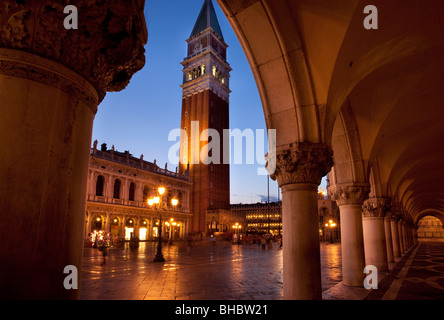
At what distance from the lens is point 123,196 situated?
3756 cm

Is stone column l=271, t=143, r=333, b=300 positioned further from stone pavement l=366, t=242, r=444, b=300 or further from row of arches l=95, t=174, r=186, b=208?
row of arches l=95, t=174, r=186, b=208

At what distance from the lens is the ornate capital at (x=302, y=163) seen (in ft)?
17.7


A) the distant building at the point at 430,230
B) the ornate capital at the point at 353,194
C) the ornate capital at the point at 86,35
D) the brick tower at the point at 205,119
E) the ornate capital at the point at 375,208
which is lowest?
the distant building at the point at 430,230

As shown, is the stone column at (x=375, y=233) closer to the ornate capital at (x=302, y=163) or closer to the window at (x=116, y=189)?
the ornate capital at (x=302, y=163)

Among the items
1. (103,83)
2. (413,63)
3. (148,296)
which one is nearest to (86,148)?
(103,83)

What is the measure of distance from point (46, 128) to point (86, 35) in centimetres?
84

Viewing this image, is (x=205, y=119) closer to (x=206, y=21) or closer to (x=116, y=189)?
(x=206, y=21)

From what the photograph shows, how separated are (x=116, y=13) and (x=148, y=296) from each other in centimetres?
613

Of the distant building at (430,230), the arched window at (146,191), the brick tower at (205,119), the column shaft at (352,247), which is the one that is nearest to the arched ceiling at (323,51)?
the column shaft at (352,247)

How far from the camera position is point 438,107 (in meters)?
10.2

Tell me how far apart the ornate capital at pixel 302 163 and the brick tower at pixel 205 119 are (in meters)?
51.4

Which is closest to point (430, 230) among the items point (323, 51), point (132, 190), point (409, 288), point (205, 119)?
point (205, 119)

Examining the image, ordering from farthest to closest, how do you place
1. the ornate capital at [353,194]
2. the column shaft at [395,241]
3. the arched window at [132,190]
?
the arched window at [132,190] < the column shaft at [395,241] < the ornate capital at [353,194]
